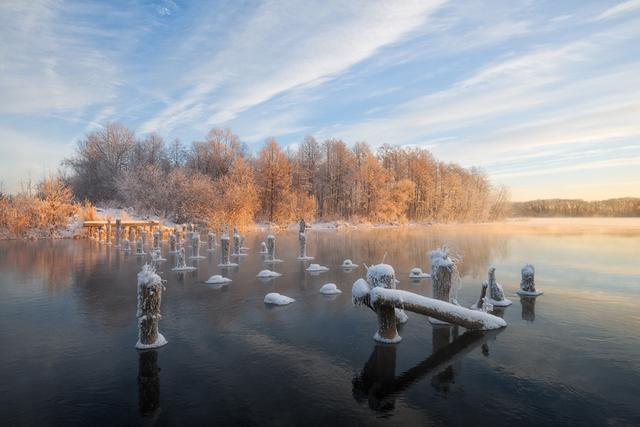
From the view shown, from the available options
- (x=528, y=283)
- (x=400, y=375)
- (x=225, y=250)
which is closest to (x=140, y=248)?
(x=225, y=250)

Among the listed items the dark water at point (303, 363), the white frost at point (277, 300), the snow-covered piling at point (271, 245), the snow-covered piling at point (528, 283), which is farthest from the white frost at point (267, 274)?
the snow-covered piling at point (528, 283)

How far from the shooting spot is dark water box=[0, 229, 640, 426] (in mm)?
6254

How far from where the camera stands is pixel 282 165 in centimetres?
6894

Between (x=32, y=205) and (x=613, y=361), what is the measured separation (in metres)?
45.9

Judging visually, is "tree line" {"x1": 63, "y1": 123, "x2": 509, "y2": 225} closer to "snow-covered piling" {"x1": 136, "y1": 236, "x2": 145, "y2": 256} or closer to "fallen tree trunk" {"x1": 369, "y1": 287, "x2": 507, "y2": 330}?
"snow-covered piling" {"x1": 136, "y1": 236, "x2": 145, "y2": 256}

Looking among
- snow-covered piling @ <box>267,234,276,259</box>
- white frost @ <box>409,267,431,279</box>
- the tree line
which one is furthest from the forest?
white frost @ <box>409,267,431,279</box>

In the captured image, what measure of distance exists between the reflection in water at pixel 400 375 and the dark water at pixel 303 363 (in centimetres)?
3

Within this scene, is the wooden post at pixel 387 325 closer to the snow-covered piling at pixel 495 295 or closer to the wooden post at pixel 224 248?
the snow-covered piling at pixel 495 295

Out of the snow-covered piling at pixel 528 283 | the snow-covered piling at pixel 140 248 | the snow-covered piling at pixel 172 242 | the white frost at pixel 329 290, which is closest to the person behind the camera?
the snow-covered piling at pixel 528 283

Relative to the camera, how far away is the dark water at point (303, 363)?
6.25m

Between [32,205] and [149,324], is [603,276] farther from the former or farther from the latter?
[32,205]

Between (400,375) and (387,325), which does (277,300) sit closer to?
(387,325)

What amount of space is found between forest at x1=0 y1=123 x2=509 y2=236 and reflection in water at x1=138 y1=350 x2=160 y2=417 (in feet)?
133

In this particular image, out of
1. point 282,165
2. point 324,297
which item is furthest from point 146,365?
point 282,165
